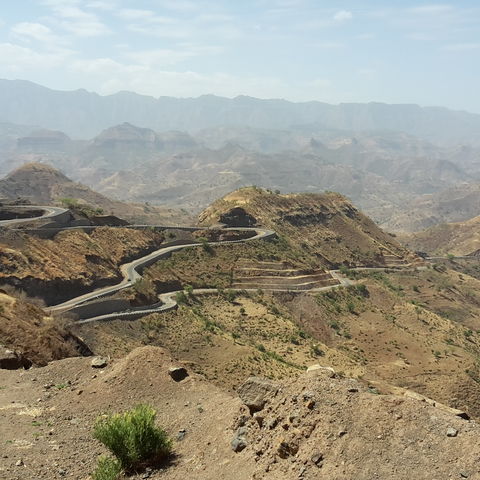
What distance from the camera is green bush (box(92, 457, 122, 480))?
47.7 ft

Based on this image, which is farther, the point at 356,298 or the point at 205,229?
the point at 205,229

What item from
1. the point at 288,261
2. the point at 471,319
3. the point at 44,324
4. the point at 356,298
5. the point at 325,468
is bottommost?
the point at 471,319

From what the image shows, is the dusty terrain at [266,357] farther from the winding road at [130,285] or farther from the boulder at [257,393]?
the winding road at [130,285]

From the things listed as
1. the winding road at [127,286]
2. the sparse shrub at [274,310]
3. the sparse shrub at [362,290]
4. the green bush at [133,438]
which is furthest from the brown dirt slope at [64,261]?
the green bush at [133,438]

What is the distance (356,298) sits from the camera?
8981cm

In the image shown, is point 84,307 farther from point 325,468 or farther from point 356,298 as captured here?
point 356,298

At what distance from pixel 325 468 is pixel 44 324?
2404 cm

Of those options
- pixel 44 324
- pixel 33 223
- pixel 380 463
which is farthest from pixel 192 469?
pixel 33 223

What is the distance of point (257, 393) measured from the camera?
1736 cm

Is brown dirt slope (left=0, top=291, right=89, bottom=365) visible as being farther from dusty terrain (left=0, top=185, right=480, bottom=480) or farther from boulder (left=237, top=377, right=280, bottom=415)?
boulder (left=237, top=377, right=280, bottom=415)

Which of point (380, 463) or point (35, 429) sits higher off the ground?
point (380, 463)

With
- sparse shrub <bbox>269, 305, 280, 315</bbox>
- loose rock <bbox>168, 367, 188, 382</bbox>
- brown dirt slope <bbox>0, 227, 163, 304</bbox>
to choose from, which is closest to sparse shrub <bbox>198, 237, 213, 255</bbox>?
brown dirt slope <bbox>0, 227, 163, 304</bbox>

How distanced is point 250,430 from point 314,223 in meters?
114

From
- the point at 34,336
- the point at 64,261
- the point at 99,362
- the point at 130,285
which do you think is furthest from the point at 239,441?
the point at 64,261
